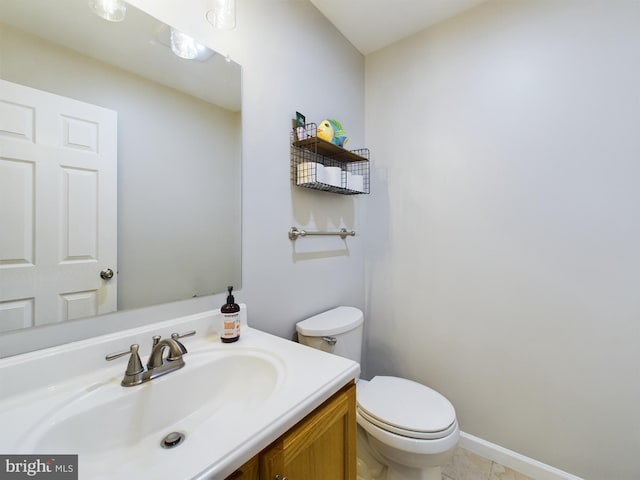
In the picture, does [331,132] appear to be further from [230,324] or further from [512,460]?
[512,460]

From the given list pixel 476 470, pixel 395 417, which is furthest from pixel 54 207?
pixel 476 470

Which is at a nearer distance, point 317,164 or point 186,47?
point 186,47

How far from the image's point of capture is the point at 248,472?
499 mm

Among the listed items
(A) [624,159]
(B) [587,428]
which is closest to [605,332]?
(B) [587,428]

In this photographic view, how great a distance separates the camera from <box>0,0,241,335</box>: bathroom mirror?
2.06 ft

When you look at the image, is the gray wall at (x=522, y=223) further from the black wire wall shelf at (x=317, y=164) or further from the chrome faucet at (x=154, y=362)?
the chrome faucet at (x=154, y=362)

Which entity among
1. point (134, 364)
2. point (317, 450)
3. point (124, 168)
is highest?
point (124, 168)

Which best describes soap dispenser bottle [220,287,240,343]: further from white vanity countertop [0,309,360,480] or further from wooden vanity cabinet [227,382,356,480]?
wooden vanity cabinet [227,382,356,480]

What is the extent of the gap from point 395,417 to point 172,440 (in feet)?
2.67

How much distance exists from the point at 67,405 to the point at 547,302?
5.77ft

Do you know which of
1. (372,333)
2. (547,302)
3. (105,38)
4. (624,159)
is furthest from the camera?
(372,333)

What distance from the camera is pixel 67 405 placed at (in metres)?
0.57

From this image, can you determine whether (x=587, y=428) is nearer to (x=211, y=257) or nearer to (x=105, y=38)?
(x=211, y=257)

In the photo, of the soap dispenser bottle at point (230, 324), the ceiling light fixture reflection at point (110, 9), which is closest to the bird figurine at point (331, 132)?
the ceiling light fixture reflection at point (110, 9)
